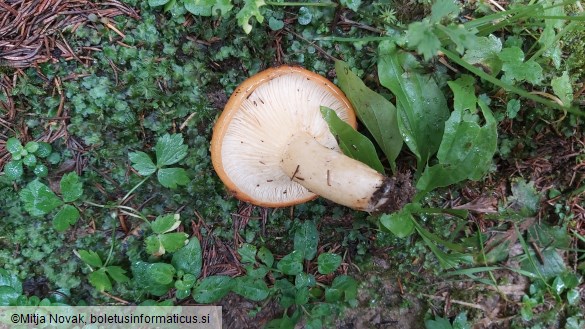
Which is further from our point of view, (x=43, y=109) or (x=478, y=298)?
(x=478, y=298)

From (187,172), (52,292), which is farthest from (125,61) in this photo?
(52,292)

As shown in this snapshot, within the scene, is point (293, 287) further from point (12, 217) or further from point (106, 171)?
point (12, 217)

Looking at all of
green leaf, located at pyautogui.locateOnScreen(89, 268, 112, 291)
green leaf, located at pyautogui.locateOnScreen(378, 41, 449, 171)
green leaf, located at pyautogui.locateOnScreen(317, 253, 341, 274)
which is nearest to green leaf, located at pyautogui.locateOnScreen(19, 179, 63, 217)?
green leaf, located at pyautogui.locateOnScreen(89, 268, 112, 291)

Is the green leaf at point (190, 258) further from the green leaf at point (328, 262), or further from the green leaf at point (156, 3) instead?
the green leaf at point (156, 3)

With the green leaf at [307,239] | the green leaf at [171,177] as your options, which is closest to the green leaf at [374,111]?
the green leaf at [307,239]

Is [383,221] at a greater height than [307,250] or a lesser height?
greater

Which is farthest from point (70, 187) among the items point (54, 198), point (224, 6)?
point (224, 6)
